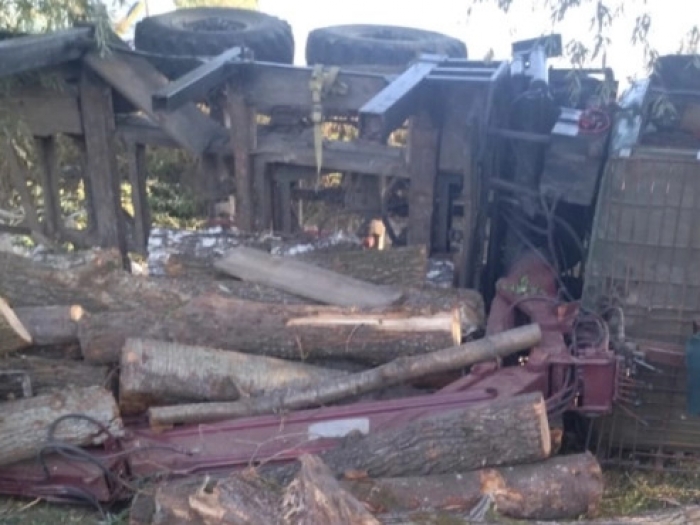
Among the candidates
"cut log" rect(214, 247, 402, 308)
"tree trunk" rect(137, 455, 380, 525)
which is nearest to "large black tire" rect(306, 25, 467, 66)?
"cut log" rect(214, 247, 402, 308)

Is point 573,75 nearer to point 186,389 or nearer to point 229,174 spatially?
point 229,174

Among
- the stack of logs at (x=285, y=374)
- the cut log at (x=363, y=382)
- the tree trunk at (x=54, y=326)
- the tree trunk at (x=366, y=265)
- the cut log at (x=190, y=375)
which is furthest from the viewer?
the tree trunk at (x=366, y=265)

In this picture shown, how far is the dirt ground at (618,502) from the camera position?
3939 mm

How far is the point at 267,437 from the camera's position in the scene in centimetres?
406

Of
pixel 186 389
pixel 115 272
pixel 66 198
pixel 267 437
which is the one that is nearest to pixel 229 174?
pixel 115 272

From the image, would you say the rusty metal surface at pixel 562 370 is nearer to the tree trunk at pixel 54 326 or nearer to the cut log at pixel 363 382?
the cut log at pixel 363 382

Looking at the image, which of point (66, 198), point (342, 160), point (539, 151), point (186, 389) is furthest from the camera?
point (66, 198)

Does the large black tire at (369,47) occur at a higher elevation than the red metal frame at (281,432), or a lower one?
higher

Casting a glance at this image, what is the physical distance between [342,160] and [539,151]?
1.27 meters

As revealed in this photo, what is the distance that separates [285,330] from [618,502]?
186cm

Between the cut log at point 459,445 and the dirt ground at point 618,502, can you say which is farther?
the dirt ground at point 618,502

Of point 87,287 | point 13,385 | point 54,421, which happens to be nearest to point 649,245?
point 54,421

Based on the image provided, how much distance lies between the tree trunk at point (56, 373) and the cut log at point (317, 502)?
1840 mm

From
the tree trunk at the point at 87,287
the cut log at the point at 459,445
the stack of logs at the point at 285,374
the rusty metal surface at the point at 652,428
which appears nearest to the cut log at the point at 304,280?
the stack of logs at the point at 285,374
